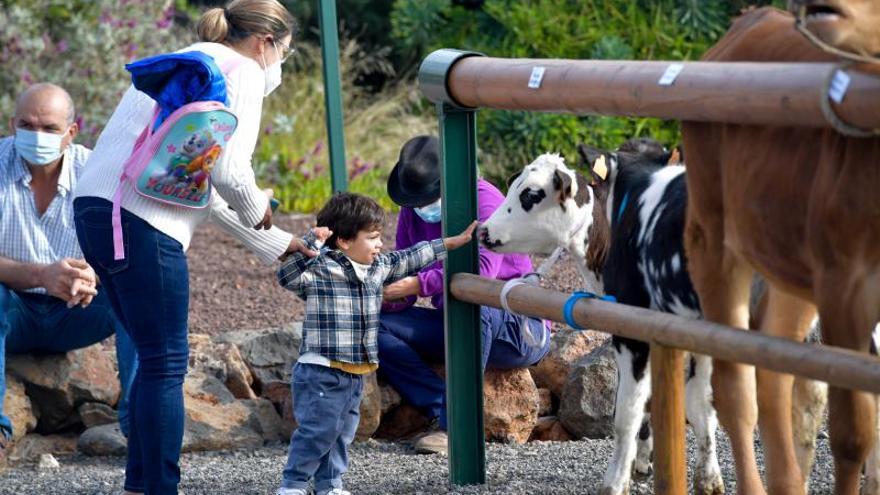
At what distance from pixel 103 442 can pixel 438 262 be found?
1.73 metres

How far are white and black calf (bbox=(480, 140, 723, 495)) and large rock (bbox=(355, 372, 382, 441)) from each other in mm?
1128

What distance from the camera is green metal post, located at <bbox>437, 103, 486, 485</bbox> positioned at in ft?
16.8

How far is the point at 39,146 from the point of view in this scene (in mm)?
6574

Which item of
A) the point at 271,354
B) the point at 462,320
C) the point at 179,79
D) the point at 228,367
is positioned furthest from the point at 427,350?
the point at 179,79

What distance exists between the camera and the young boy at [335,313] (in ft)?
16.9

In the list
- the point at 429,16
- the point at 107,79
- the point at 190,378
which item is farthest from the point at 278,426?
the point at 429,16

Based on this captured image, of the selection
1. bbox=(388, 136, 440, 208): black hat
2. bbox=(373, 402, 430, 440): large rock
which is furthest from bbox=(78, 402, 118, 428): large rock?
bbox=(388, 136, 440, 208): black hat

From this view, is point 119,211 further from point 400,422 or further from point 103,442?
point 400,422

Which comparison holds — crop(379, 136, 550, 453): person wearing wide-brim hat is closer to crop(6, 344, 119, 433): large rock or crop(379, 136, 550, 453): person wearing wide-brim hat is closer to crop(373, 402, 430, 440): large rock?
crop(373, 402, 430, 440): large rock

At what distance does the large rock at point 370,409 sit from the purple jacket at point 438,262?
0.35 meters

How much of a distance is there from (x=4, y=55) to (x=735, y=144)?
899 centimetres

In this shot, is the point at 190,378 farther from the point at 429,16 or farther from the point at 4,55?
the point at 429,16

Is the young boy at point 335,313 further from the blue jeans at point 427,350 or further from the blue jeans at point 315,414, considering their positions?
the blue jeans at point 427,350

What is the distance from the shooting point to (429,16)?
43.6ft
